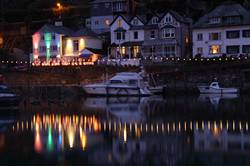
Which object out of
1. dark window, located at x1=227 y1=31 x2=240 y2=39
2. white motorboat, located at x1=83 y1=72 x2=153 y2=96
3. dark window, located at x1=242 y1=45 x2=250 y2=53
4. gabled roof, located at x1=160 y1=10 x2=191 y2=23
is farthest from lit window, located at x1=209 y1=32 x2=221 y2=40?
white motorboat, located at x1=83 y1=72 x2=153 y2=96

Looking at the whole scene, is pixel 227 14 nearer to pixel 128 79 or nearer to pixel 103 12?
pixel 128 79

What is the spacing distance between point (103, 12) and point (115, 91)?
36.4 metres

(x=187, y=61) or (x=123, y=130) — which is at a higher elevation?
(x=187, y=61)

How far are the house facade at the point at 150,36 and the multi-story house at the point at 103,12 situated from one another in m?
11.2

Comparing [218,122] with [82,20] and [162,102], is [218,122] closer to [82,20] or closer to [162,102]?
[162,102]

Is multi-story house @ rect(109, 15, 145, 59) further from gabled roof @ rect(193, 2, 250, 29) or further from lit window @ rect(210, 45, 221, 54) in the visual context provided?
lit window @ rect(210, 45, 221, 54)

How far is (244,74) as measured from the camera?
7031cm

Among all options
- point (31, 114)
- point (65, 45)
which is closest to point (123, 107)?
point (31, 114)

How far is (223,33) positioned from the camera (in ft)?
262

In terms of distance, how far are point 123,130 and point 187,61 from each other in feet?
128

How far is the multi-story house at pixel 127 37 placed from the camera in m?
85.7

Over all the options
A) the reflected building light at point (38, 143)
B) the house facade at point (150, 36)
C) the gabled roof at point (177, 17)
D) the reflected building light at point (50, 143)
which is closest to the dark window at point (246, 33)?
the house facade at point (150, 36)

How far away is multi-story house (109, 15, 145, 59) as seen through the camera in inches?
3374

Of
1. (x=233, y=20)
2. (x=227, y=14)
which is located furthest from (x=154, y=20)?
Result: (x=233, y=20)
